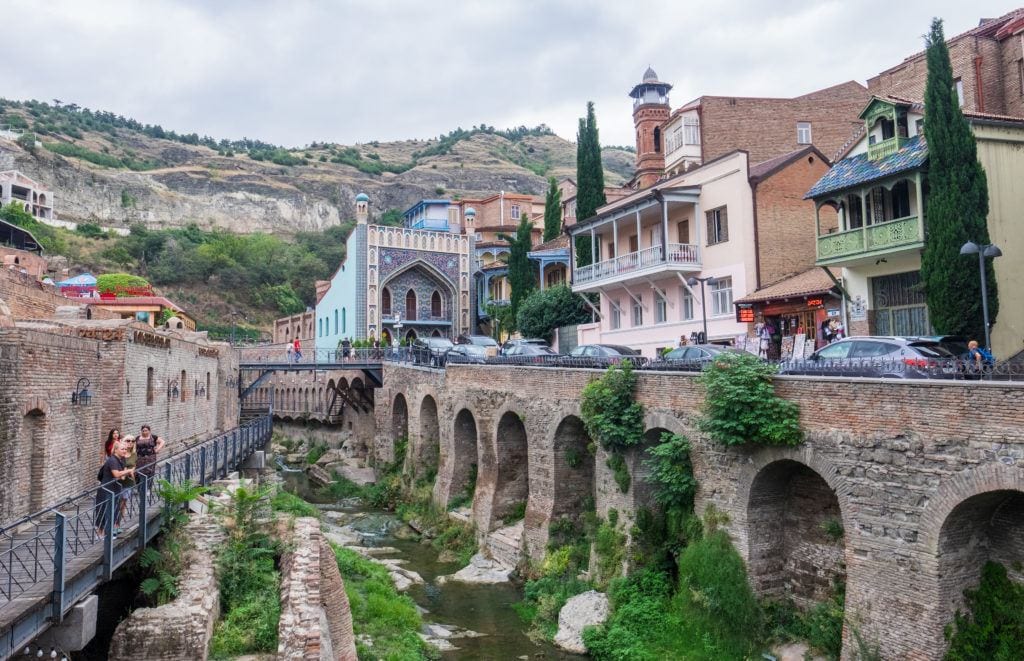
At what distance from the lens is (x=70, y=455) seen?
43.5 feet

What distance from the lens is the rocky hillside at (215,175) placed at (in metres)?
92.4

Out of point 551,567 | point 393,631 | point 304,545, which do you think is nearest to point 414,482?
point 551,567

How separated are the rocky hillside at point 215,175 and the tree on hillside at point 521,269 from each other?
230 ft

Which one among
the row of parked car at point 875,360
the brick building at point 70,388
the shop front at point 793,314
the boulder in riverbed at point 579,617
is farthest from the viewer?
the shop front at point 793,314

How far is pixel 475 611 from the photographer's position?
61.3 feet

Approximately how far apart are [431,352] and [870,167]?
20355 millimetres

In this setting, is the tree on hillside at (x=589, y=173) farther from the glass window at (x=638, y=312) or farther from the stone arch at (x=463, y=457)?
the stone arch at (x=463, y=457)

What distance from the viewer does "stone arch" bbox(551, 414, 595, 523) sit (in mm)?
20309

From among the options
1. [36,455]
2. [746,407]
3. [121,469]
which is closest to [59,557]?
[121,469]

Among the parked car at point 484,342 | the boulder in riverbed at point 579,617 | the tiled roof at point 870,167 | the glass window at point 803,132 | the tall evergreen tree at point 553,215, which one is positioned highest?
the glass window at point 803,132

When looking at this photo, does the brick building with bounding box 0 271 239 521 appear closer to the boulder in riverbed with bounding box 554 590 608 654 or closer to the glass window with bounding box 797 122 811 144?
the boulder in riverbed with bounding box 554 590 608 654

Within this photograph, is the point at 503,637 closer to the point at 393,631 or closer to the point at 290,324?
the point at 393,631

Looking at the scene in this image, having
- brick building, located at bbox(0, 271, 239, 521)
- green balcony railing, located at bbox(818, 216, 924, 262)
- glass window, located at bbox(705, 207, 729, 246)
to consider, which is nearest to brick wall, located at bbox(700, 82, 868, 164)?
glass window, located at bbox(705, 207, 729, 246)

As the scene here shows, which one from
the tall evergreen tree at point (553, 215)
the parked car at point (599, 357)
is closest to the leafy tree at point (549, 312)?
the tall evergreen tree at point (553, 215)
